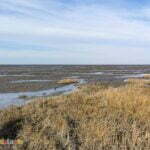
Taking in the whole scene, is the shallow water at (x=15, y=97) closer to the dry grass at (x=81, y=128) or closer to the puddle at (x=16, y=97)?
the puddle at (x=16, y=97)

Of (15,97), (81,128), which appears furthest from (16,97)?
(81,128)

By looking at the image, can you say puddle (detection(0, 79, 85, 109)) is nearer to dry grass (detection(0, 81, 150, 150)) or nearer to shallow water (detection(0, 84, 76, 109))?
shallow water (detection(0, 84, 76, 109))

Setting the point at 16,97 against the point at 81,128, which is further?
the point at 16,97

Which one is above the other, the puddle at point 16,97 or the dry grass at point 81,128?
the dry grass at point 81,128

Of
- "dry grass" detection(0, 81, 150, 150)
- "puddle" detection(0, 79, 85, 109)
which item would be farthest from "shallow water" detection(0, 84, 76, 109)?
"dry grass" detection(0, 81, 150, 150)

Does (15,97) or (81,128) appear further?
(15,97)

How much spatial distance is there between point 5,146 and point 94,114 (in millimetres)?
3423

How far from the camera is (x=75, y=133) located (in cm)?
742

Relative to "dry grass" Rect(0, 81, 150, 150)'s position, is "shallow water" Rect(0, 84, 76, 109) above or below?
below

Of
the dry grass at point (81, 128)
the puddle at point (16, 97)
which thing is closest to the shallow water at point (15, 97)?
the puddle at point (16, 97)

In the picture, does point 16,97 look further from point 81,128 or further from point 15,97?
point 81,128

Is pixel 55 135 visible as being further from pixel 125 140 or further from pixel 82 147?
pixel 125 140

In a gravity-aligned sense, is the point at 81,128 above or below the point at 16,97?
above

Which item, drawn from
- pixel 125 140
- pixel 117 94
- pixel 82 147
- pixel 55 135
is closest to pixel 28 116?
pixel 55 135
